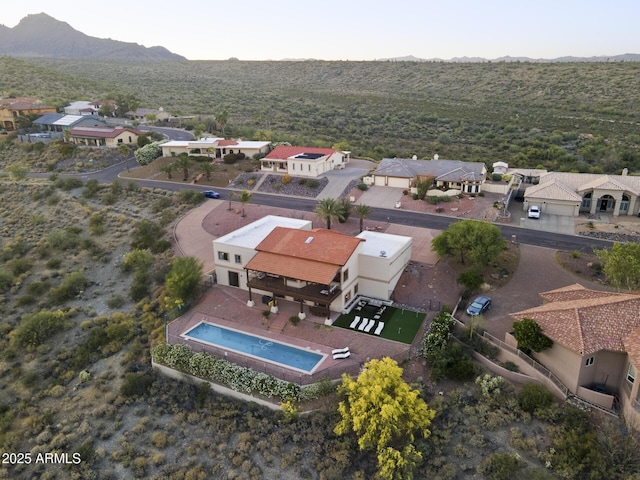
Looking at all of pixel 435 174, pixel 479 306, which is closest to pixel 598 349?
pixel 479 306

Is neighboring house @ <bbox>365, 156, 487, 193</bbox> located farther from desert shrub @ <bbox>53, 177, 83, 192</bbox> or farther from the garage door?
desert shrub @ <bbox>53, 177, 83, 192</bbox>

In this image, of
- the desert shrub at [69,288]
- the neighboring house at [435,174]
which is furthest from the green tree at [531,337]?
the desert shrub at [69,288]

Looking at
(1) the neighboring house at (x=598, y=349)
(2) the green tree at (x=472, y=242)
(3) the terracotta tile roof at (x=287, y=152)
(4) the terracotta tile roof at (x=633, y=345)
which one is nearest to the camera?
(4) the terracotta tile roof at (x=633, y=345)

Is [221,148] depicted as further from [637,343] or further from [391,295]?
[637,343]

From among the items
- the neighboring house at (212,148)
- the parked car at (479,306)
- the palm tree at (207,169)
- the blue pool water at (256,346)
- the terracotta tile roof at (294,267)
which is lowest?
the blue pool water at (256,346)

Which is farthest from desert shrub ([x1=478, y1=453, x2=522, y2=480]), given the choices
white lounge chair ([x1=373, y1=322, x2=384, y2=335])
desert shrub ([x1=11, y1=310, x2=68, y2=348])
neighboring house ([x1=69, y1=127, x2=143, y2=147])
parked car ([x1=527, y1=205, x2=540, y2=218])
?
neighboring house ([x1=69, y1=127, x2=143, y2=147])

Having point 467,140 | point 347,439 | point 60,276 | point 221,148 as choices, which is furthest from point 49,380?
point 467,140

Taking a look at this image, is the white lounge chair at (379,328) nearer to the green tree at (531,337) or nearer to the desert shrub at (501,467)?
the green tree at (531,337)
